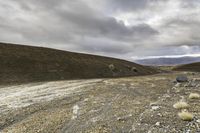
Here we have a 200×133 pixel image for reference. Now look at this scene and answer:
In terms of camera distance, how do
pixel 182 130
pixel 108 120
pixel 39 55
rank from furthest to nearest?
pixel 39 55
pixel 108 120
pixel 182 130

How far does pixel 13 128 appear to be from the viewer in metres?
14.6

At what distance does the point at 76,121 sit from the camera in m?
14.8

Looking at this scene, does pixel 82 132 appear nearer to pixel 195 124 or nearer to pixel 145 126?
pixel 145 126

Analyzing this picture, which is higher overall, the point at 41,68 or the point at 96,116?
the point at 41,68

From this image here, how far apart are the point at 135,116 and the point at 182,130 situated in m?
3.38

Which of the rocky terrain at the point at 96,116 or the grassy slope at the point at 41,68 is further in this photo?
the grassy slope at the point at 41,68

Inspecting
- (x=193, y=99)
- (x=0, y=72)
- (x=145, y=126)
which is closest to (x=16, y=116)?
(x=145, y=126)

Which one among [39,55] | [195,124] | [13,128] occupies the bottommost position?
[13,128]

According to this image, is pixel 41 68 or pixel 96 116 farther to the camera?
pixel 41 68

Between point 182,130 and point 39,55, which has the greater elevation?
point 39,55

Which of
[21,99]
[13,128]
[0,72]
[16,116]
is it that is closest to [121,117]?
[13,128]

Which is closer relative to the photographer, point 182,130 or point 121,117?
point 182,130

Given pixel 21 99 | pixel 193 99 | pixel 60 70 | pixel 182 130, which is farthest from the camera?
pixel 60 70

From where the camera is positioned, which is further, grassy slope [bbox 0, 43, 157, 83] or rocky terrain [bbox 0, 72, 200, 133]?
grassy slope [bbox 0, 43, 157, 83]
